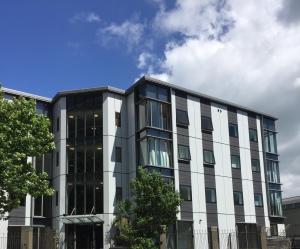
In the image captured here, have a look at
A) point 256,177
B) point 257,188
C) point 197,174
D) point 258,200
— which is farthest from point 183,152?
point 258,200

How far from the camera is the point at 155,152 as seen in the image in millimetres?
43656

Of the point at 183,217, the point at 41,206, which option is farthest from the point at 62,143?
the point at 183,217

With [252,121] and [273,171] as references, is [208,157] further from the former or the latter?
[273,171]

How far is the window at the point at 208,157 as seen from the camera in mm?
48062

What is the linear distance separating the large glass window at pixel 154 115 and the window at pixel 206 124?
15.1 feet

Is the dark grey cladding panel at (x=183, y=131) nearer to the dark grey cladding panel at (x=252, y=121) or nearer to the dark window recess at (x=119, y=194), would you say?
the dark window recess at (x=119, y=194)

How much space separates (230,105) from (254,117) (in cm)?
409

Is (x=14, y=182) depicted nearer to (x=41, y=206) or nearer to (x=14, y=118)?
(x=14, y=118)

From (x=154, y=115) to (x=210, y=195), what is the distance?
9777 mm

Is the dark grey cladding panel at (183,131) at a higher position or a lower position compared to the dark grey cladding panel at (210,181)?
higher

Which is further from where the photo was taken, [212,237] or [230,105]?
[230,105]

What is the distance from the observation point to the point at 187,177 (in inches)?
1801

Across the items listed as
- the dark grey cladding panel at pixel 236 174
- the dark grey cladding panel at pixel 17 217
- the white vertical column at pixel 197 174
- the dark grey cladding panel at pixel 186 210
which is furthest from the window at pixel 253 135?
the dark grey cladding panel at pixel 17 217

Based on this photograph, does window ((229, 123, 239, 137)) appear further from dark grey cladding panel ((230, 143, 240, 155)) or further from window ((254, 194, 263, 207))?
window ((254, 194, 263, 207))
